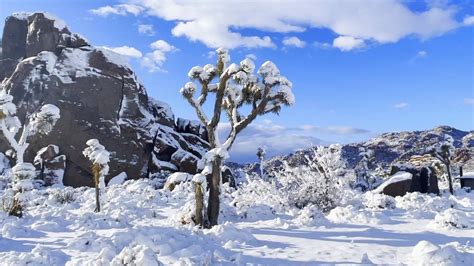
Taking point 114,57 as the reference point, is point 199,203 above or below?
below

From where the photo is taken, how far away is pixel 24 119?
5056 cm

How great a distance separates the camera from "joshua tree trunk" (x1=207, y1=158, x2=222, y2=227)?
14094 mm

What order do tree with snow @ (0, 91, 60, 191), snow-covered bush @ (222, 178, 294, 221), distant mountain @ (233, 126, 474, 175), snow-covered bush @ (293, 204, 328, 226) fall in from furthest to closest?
distant mountain @ (233, 126, 474, 175)
tree with snow @ (0, 91, 60, 191)
snow-covered bush @ (222, 178, 294, 221)
snow-covered bush @ (293, 204, 328, 226)

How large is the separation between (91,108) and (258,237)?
41139 mm

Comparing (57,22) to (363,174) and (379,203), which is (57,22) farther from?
(379,203)

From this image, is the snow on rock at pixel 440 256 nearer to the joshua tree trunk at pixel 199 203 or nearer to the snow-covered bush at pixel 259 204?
the joshua tree trunk at pixel 199 203

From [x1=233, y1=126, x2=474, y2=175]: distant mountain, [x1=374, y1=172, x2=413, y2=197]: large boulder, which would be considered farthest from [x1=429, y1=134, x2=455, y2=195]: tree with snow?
[x1=233, y1=126, x2=474, y2=175]: distant mountain

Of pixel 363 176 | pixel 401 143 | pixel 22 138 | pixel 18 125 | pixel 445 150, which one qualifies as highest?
pixel 401 143

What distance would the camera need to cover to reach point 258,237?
11.6 metres

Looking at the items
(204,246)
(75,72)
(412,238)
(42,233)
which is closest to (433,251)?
(412,238)

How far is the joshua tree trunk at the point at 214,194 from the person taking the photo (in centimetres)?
1409

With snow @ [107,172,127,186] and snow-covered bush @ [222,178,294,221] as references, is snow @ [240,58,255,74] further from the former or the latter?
snow @ [107,172,127,186]

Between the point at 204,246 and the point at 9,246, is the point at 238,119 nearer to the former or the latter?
the point at 204,246

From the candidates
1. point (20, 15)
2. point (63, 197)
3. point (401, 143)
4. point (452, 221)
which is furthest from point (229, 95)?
point (401, 143)
